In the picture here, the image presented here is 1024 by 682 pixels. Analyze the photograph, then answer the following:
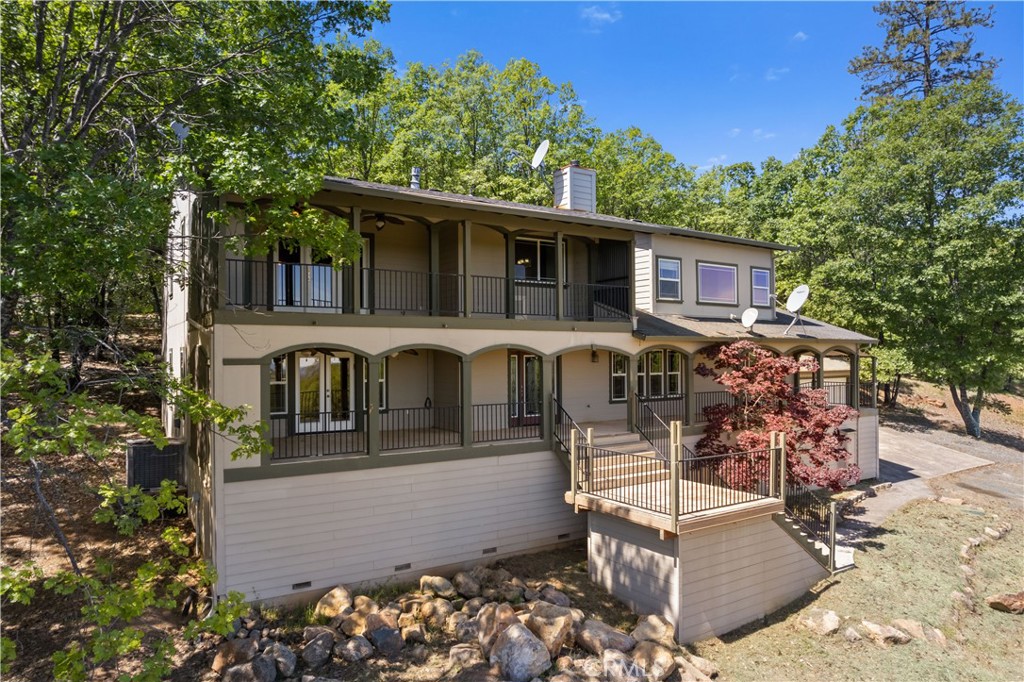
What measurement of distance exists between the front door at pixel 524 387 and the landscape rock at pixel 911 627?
8.64m

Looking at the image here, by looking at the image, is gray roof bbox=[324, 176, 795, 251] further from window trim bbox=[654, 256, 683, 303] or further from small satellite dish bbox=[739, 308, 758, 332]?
small satellite dish bbox=[739, 308, 758, 332]

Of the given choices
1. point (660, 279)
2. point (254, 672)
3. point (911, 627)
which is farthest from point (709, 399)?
point (254, 672)

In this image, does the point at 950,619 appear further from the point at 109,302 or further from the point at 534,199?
the point at 109,302

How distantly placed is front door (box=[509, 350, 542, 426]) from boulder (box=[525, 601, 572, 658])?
6.06m

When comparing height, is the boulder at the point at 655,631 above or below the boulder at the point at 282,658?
below

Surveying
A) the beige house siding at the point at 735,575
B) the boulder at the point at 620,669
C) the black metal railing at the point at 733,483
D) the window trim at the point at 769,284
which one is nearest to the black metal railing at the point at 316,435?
the boulder at the point at 620,669

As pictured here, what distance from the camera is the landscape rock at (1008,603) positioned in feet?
39.2

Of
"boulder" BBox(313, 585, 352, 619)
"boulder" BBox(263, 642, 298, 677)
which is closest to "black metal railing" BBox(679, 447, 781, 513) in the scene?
"boulder" BBox(313, 585, 352, 619)

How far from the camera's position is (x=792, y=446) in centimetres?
1402

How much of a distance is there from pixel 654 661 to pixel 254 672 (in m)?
5.89

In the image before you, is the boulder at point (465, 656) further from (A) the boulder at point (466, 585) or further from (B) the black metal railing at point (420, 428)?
(B) the black metal railing at point (420, 428)

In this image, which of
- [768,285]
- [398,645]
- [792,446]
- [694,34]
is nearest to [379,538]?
[398,645]

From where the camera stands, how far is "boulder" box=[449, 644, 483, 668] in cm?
850

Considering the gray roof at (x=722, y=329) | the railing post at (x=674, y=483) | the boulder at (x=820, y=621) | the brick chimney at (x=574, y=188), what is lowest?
the boulder at (x=820, y=621)
